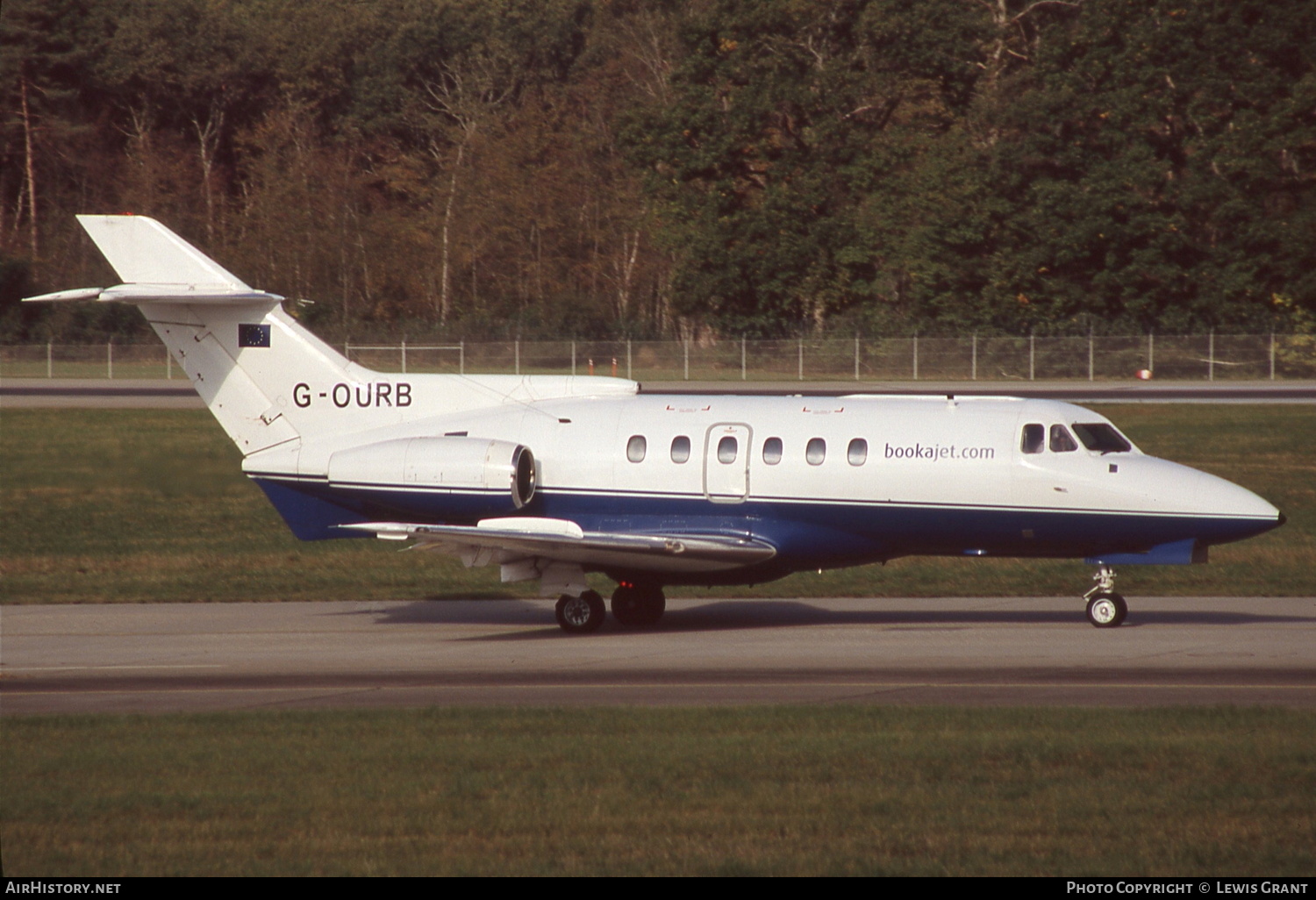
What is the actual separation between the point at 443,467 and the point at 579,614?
2.62m

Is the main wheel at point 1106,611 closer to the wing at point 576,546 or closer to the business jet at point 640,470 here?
the business jet at point 640,470

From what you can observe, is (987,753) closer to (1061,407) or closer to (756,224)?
(1061,407)

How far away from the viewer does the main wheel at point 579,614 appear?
20.0 metres

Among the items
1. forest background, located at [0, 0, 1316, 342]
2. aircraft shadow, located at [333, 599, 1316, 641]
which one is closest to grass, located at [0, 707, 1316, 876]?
aircraft shadow, located at [333, 599, 1316, 641]

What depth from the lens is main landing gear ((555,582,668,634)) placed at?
19984 mm

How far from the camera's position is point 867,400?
20297 mm

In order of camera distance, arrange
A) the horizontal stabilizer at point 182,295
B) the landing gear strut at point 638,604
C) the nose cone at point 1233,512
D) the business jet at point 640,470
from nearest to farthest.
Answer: the nose cone at point 1233,512 → the business jet at point 640,470 → the horizontal stabilizer at point 182,295 → the landing gear strut at point 638,604

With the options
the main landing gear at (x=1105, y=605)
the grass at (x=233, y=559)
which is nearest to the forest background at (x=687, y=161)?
the grass at (x=233, y=559)

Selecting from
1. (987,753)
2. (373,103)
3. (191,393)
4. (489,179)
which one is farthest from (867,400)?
(373,103)

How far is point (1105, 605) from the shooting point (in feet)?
64.0

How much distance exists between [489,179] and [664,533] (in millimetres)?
67077

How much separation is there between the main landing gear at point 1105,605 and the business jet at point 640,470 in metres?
0.03

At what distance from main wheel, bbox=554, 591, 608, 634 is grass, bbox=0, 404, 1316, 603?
404 cm

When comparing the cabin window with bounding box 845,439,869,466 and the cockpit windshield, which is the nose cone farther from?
the cabin window with bounding box 845,439,869,466
